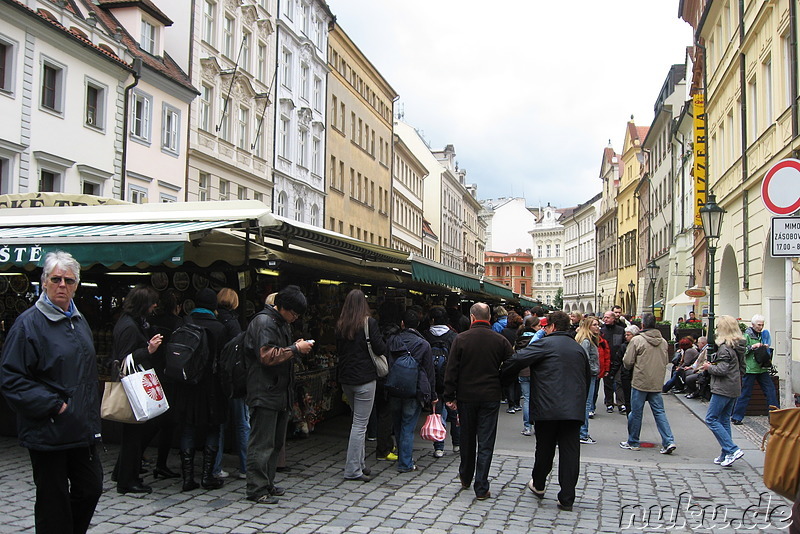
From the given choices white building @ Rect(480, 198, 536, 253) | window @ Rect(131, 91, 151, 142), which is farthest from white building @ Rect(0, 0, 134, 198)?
white building @ Rect(480, 198, 536, 253)

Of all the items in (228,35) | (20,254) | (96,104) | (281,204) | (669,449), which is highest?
(228,35)

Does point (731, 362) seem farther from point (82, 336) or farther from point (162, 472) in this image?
point (82, 336)

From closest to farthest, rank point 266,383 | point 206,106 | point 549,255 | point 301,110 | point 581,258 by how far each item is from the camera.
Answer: point 266,383 → point 206,106 → point 301,110 → point 581,258 → point 549,255

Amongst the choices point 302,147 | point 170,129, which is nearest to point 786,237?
point 170,129

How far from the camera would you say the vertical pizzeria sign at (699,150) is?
86.7 ft

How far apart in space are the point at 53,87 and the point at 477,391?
1846 centimetres

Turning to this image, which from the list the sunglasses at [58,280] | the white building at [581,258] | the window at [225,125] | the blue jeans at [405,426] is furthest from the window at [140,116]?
the white building at [581,258]

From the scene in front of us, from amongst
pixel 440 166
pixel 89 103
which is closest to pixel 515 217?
pixel 440 166

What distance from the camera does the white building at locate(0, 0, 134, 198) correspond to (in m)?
19.4

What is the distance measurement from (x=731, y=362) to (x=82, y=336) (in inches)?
280

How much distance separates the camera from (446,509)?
6.61 meters

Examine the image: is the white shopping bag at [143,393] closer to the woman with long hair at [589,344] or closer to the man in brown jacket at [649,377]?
the man in brown jacket at [649,377]

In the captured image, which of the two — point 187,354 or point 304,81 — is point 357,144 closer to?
point 304,81

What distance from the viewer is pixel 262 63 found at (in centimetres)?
3403
